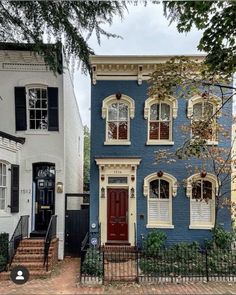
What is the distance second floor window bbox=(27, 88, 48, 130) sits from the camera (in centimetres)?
1568

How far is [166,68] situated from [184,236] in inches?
281

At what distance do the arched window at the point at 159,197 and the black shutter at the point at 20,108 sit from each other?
5.21 metres

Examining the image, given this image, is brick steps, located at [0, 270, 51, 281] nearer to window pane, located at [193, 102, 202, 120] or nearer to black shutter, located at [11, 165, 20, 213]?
black shutter, located at [11, 165, 20, 213]

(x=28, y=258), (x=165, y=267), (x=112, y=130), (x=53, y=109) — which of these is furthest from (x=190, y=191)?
(x=28, y=258)

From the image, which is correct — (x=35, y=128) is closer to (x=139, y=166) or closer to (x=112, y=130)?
(x=112, y=130)

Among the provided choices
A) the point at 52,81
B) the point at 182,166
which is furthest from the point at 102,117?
the point at 182,166

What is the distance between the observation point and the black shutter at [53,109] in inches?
611

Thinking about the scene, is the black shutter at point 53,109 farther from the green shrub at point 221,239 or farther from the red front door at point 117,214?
the green shrub at point 221,239

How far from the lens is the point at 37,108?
618 inches

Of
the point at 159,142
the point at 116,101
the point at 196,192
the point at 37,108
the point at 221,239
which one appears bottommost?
the point at 221,239

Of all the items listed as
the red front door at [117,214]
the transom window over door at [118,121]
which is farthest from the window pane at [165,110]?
the red front door at [117,214]

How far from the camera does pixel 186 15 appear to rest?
22.5ft

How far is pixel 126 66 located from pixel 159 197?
5244 millimetres

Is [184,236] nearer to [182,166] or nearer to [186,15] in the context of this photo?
[182,166]
